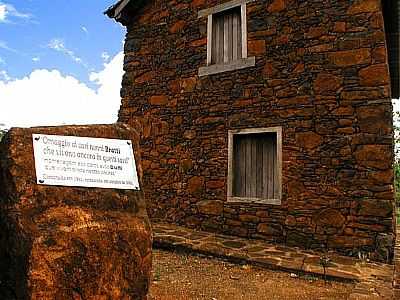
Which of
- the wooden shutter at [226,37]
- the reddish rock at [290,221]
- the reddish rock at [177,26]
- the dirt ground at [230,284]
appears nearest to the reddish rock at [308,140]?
the reddish rock at [290,221]

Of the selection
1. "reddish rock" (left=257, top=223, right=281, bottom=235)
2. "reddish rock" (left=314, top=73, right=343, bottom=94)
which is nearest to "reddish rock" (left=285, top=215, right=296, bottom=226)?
"reddish rock" (left=257, top=223, right=281, bottom=235)

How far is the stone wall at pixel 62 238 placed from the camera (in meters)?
2.00

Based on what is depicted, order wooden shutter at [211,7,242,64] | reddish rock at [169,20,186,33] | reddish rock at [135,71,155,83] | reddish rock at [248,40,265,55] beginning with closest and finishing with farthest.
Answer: reddish rock at [248,40,265,55] → wooden shutter at [211,7,242,64] → reddish rock at [169,20,186,33] → reddish rock at [135,71,155,83]

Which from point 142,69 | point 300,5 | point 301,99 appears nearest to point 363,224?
point 301,99

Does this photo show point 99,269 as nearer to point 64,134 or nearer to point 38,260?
point 38,260

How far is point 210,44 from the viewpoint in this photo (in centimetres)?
661

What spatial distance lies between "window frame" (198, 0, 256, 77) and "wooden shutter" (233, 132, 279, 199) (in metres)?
1.34

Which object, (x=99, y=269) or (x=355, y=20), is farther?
(x=355, y=20)

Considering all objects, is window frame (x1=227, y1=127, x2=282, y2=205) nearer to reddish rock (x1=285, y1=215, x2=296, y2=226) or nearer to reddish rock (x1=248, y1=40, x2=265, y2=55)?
reddish rock (x1=285, y1=215, x2=296, y2=226)

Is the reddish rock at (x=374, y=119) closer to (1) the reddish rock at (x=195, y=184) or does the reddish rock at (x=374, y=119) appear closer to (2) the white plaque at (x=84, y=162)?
(1) the reddish rock at (x=195, y=184)

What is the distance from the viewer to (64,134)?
2395 millimetres

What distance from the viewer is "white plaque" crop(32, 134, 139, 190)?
7.33 feet

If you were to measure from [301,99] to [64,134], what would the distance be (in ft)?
13.7

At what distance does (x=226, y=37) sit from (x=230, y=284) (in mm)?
4702
